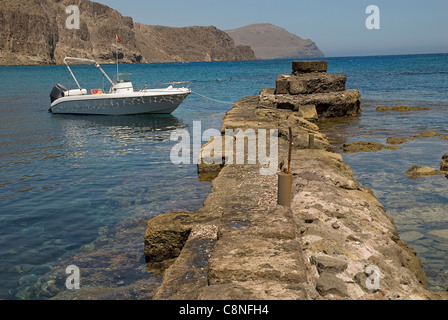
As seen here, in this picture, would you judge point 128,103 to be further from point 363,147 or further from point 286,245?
point 286,245

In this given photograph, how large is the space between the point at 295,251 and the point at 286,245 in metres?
0.14

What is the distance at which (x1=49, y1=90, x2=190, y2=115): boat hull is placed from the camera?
2578 centimetres

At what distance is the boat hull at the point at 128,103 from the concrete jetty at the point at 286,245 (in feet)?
57.8

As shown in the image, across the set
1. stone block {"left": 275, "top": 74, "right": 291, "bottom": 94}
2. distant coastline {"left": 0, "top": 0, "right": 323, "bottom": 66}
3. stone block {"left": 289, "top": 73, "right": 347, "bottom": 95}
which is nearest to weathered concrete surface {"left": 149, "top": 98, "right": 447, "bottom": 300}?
stone block {"left": 275, "top": 74, "right": 291, "bottom": 94}

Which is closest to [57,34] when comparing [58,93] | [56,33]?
[56,33]

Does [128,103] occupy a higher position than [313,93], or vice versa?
[313,93]

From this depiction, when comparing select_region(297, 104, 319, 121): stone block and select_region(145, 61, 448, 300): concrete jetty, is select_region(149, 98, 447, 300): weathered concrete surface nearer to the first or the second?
select_region(145, 61, 448, 300): concrete jetty

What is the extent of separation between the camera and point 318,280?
4.12 m

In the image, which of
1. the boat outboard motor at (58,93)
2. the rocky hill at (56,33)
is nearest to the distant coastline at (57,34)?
the rocky hill at (56,33)

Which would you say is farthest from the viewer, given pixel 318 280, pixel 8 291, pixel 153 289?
pixel 8 291

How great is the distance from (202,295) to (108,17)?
197 metres

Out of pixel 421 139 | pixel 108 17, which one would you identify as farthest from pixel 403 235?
pixel 108 17

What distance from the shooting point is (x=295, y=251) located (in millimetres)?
4367
